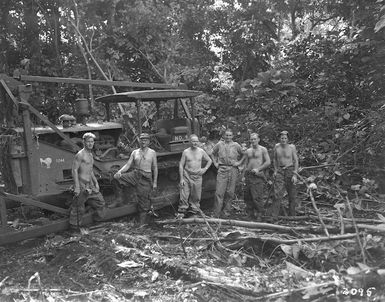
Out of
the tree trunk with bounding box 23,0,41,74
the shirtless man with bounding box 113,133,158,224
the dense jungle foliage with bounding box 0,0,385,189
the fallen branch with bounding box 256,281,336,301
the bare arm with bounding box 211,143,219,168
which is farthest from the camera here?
the tree trunk with bounding box 23,0,41,74

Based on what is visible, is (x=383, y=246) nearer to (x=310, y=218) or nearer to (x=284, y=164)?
(x=310, y=218)

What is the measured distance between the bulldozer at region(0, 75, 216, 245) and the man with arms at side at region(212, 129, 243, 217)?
95 centimetres

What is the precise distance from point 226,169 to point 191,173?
0.68 m

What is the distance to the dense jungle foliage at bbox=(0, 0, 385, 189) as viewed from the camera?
10234mm

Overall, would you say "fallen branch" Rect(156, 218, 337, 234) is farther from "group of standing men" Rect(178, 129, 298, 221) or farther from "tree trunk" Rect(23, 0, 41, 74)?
"tree trunk" Rect(23, 0, 41, 74)

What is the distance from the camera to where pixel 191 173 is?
27.4 feet

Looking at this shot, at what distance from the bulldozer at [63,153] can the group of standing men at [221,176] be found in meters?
0.35

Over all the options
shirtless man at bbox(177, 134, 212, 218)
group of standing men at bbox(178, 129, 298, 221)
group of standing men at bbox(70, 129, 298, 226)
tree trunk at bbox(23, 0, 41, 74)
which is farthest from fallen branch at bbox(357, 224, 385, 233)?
tree trunk at bbox(23, 0, 41, 74)

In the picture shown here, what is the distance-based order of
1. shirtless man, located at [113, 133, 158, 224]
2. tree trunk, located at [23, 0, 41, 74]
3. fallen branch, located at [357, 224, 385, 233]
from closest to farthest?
fallen branch, located at [357, 224, 385, 233], shirtless man, located at [113, 133, 158, 224], tree trunk, located at [23, 0, 41, 74]

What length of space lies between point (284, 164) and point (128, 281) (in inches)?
155

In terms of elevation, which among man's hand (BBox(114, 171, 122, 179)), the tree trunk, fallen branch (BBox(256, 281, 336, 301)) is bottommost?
fallen branch (BBox(256, 281, 336, 301))

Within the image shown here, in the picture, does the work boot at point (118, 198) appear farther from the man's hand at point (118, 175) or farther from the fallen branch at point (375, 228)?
the fallen branch at point (375, 228)

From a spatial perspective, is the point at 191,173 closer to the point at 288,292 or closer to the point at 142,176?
the point at 142,176

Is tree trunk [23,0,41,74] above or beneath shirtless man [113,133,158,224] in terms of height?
above
